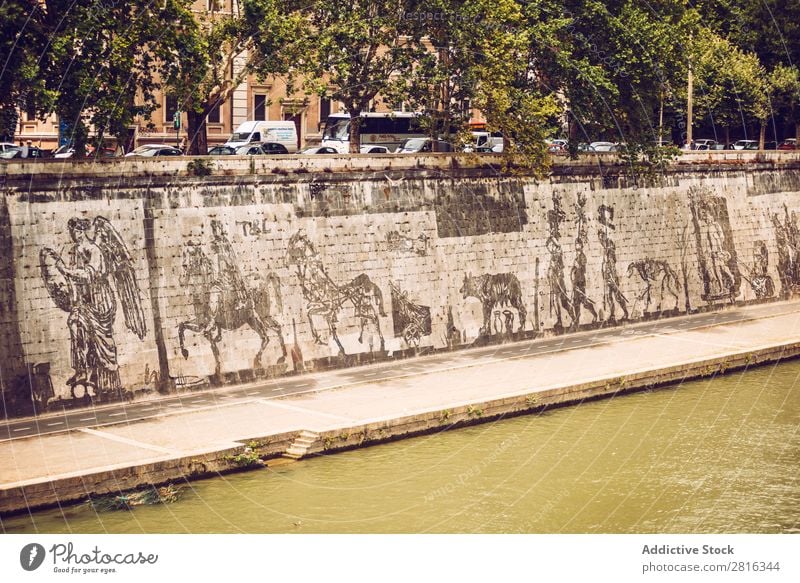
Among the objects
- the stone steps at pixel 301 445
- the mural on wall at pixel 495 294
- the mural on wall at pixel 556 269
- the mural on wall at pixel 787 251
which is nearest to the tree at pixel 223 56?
the mural on wall at pixel 495 294

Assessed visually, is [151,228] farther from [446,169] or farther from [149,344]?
[446,169]

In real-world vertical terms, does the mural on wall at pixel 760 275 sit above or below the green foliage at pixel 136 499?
above

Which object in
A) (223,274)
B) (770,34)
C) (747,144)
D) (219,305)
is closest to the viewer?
(219,305)

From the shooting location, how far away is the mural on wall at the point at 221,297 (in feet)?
86.8

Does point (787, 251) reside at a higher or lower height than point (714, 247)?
lower

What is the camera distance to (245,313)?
1073 inches

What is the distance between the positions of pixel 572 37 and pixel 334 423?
614 inches

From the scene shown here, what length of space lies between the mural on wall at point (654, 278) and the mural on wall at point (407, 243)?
7824mm

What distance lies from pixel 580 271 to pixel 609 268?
123 centimetres

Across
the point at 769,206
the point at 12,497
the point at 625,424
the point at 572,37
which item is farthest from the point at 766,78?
the point at 12,497

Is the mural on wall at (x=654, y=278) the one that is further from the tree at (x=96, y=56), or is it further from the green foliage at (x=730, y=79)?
the tree at (x=96, y=56)

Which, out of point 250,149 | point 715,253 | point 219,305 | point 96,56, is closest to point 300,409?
point 219,305

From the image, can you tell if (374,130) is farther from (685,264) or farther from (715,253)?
(715,253)

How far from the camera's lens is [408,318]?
30406 millimetres
